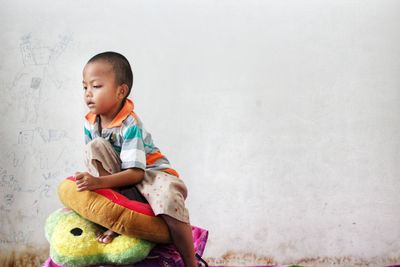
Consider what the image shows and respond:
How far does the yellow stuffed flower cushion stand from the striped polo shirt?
0.74 feet

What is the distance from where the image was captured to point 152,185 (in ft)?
5.27

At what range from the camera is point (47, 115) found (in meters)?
3.04

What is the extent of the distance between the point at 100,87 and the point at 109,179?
1.00 feet

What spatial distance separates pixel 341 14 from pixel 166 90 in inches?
45.0

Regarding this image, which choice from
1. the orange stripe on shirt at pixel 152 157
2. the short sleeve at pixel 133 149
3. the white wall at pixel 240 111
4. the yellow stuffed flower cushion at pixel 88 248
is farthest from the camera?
the white wall at pixel 240 111

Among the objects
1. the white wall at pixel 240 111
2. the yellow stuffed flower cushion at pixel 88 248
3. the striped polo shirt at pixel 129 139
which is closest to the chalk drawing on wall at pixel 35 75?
the white wall at pixel 240 111

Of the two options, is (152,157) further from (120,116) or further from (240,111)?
(240,111)

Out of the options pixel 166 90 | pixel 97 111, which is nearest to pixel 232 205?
pixel 166 90

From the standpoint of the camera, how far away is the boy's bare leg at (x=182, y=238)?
156 cm

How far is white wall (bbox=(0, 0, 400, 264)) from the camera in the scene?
119 inches

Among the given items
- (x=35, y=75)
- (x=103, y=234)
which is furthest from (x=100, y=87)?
(x=35, y=75)

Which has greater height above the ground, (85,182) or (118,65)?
(118,65)

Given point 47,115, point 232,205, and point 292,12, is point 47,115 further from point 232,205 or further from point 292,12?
point 292,12

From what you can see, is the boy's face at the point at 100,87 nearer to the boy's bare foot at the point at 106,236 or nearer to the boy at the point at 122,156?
the boy at the point at 122,156
